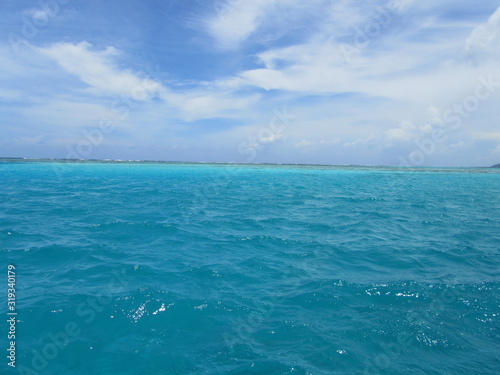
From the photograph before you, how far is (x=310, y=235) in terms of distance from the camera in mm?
15016

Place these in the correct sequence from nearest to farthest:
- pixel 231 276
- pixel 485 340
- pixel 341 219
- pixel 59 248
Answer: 1. pixel 485 340
2. pixel 231 276
3. pixel 59 248
4. pixel 341 219

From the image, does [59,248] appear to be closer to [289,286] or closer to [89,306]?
[89,306]

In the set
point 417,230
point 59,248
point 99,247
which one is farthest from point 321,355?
point 417,230

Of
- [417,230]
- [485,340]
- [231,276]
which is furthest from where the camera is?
[417,230]

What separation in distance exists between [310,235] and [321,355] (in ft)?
30.8

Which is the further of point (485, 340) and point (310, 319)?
point (310, 319)

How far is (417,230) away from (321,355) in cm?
1367

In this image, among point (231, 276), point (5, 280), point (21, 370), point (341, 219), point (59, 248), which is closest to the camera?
point (21, 370)

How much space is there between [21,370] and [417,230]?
1850cm

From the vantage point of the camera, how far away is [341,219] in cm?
1920

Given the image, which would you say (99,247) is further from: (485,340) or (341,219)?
(341,219)

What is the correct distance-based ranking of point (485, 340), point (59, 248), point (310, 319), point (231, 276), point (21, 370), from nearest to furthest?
1. point (21, 370)
2. point (485, 340)
3. point (310, 319)
4. point (231, 276)
5. point (59, 248)

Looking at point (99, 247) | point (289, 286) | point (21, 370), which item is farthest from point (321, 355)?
point (99, 247)

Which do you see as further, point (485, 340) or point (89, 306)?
point (89, 306)
